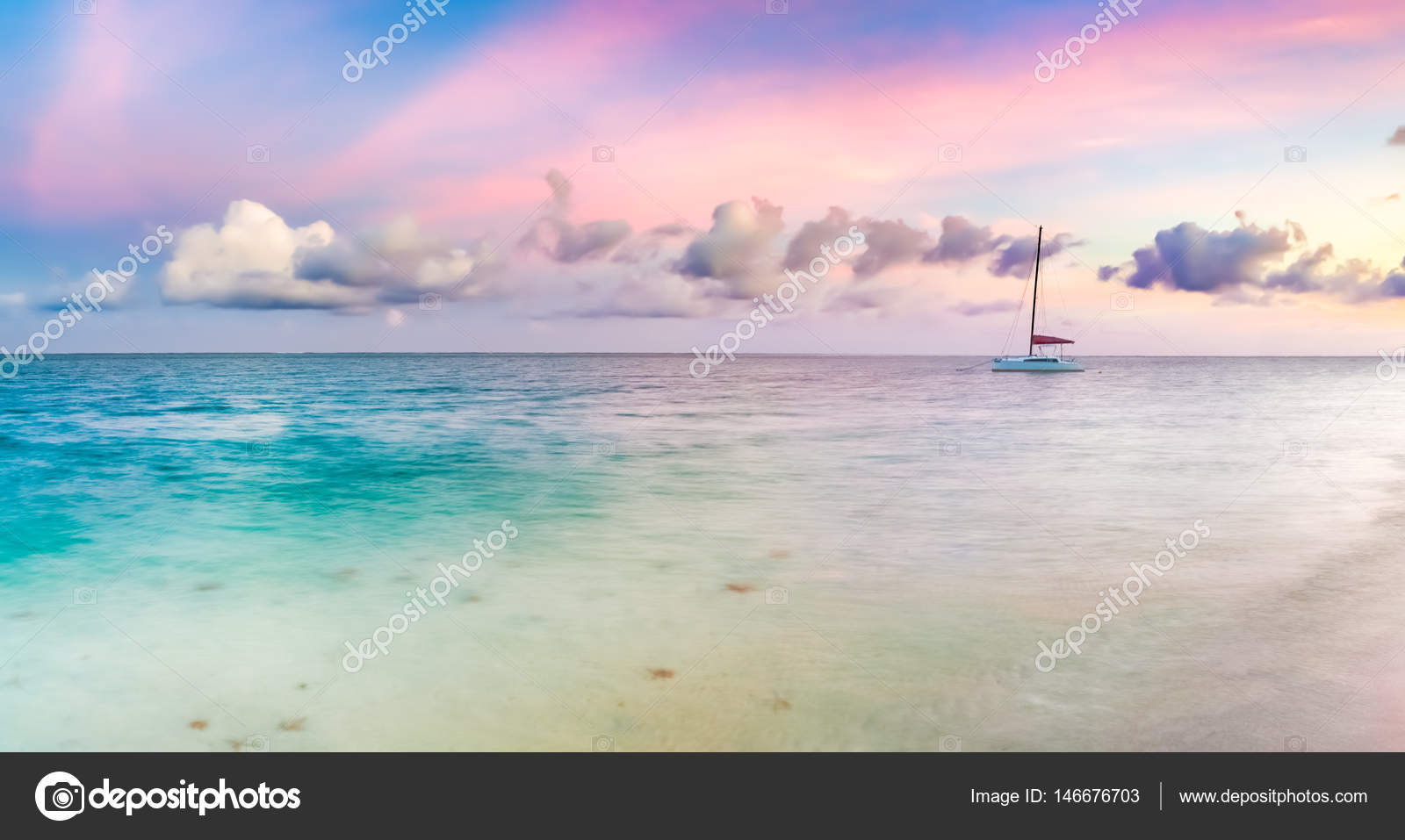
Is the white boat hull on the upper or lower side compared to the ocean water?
upper

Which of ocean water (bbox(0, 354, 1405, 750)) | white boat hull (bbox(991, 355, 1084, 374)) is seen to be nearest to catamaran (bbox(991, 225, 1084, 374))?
white boat hull (bbox(991, 355, 1084, 374))

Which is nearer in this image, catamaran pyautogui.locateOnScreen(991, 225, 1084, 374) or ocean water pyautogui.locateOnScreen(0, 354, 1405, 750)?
ocean water pyautogui.locateOnScreen(0, 354, 1405, 750)

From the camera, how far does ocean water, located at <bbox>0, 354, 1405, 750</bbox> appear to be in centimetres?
493

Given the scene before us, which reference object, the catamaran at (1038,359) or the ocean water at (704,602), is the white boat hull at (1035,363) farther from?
the ocean water at (704,602)

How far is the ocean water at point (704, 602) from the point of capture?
4.93 meters
